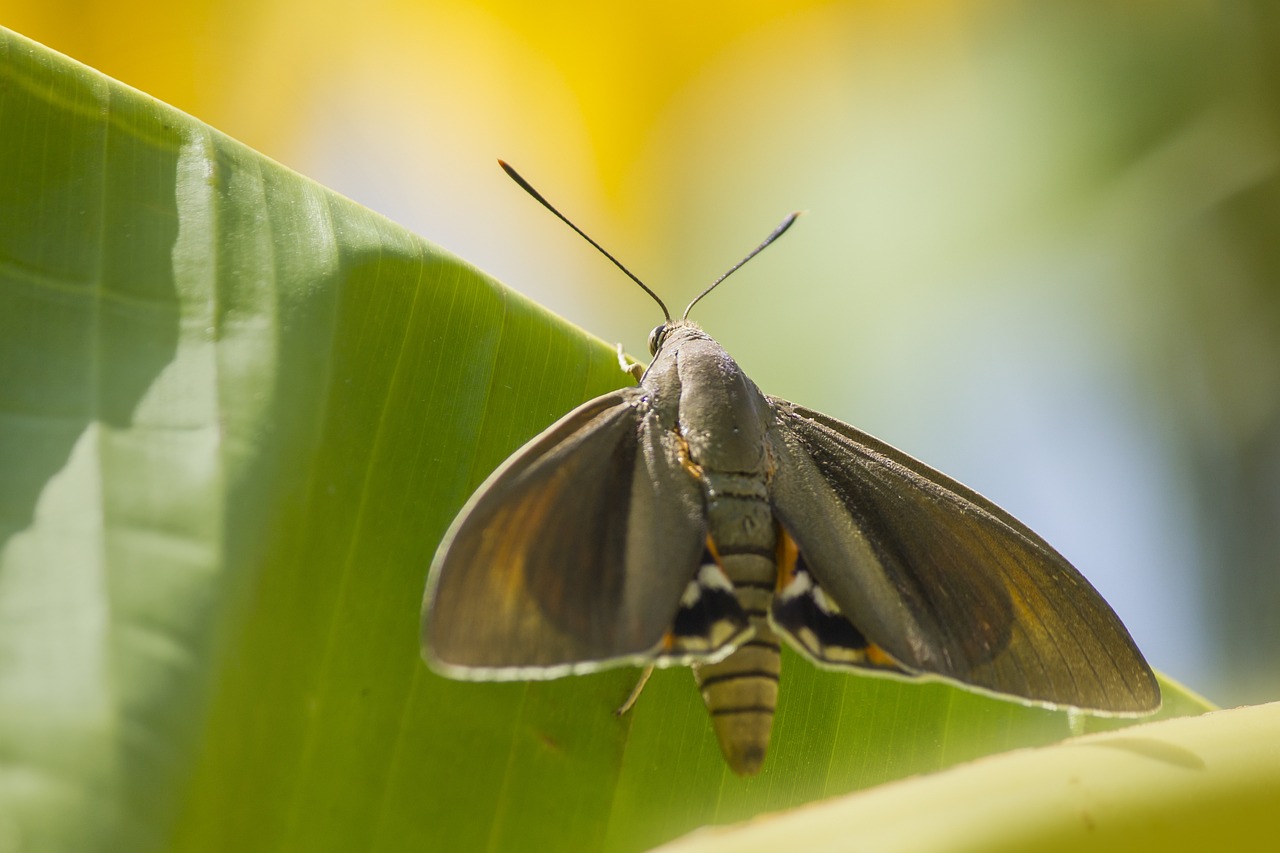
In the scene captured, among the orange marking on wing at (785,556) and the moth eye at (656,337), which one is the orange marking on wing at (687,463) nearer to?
the orange marking on wing at (785,556)

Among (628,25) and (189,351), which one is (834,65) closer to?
(628,25)

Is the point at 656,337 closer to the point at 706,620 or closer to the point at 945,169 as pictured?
the point at 706,620

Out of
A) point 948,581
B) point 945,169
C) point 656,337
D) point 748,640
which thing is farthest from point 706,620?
point 945,169

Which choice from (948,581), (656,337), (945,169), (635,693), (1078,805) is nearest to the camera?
(1078,805)

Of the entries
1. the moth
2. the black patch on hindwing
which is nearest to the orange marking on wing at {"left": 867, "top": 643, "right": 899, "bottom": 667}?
the moth

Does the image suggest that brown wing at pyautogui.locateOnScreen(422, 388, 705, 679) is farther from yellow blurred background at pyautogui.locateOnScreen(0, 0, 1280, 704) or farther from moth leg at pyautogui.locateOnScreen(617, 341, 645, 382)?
yellow blurred background at pyautogui.locateOnScreen(0, 0, 1280, 704)

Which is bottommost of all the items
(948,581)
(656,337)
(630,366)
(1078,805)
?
(1078,805)
